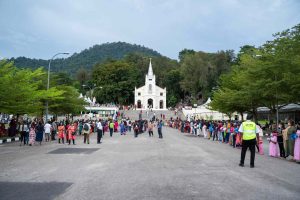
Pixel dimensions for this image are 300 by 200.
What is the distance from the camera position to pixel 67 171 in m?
9.30

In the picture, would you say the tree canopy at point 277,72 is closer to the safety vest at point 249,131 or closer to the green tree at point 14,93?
the safety vest at point 249,131

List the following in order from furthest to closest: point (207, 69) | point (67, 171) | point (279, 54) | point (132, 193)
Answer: point (207, 69) → point (279, 54) → point (67, 171) → point (132, 193)

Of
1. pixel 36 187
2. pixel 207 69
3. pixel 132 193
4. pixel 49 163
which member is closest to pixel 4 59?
pixel 49 163

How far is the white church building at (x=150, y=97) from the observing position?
3600 inches

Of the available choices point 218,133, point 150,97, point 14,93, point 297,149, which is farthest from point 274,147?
point 150,97

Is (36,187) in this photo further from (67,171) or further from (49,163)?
(49,163)

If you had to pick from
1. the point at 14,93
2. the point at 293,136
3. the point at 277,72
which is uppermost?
the point at 277,72

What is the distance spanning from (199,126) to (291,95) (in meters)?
9.20

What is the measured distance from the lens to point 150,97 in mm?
91375

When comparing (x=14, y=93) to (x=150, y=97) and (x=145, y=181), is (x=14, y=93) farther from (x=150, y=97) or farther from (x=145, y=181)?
(x=150, y=97)

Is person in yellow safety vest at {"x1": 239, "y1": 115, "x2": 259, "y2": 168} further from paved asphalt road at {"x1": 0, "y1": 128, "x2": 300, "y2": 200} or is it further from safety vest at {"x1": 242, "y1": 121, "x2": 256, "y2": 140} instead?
paved asphalt road at {"x1": 0, "y1": 128, "x2": 300, "y2": 200}

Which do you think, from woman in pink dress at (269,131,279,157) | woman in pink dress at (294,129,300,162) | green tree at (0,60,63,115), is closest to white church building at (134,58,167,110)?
green tree at (0,60,63,115)

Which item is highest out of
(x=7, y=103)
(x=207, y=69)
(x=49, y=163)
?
(x=207, y=69)

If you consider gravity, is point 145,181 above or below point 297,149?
below
